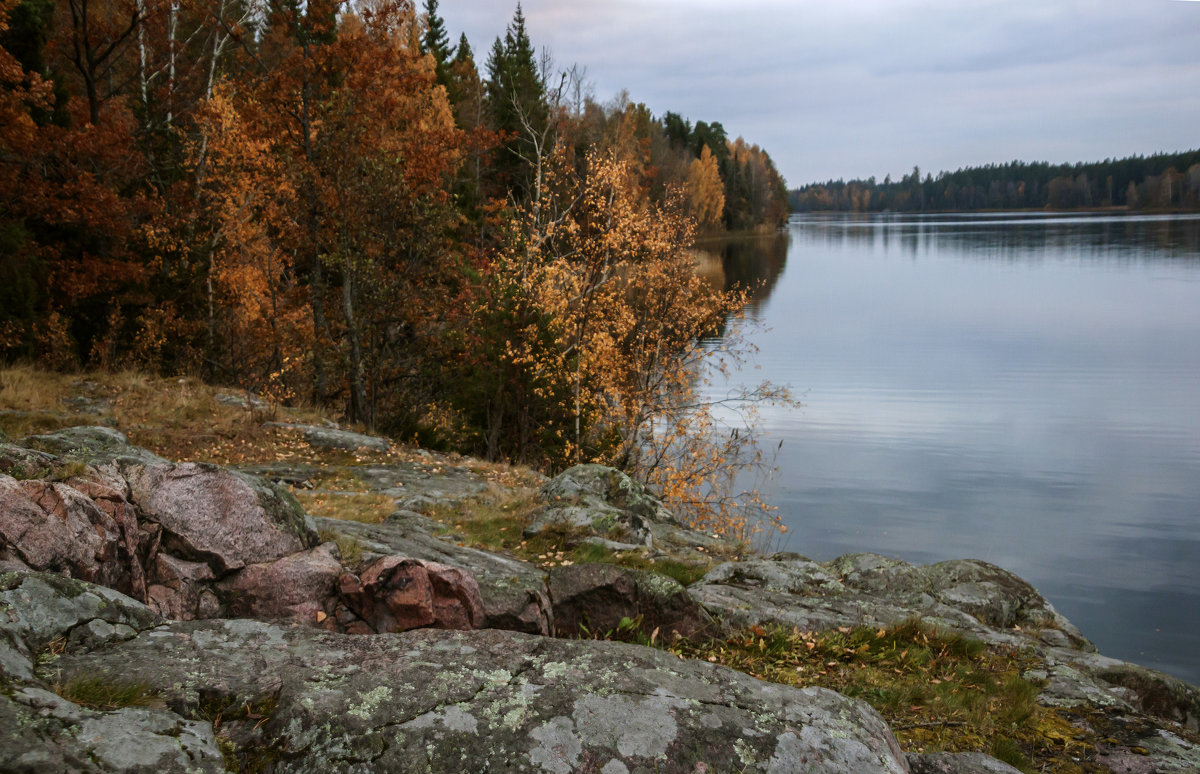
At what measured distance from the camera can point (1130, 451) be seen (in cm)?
2453

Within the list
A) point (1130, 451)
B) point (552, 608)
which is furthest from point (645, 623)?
point (1130, 451)

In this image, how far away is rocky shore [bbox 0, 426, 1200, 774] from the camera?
300 cm

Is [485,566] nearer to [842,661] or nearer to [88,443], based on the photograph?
[842,661]

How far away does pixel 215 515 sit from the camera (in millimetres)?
5328

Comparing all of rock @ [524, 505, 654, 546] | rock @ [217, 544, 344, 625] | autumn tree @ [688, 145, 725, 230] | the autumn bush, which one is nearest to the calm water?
the autumn bush

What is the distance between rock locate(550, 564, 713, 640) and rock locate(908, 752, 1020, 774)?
2.58 m

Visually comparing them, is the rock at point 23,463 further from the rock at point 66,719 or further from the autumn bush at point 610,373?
the autumn bush at point 610,373

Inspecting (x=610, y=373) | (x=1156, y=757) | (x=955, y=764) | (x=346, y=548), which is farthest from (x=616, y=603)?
(x=610, y=373)

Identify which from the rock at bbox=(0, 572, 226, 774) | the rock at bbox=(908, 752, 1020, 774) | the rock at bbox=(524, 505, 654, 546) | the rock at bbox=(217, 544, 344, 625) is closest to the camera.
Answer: the rock at bbox=(0, 572, 226, 774)

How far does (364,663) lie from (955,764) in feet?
9.81

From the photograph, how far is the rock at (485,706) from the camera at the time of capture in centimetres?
305

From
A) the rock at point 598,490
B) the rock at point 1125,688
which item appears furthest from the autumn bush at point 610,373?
the rock at point 1125,688

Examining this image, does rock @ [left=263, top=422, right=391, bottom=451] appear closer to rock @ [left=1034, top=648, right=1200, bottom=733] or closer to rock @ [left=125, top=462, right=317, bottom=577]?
rock @ [left=125, top=462, right=317, bottom=577]

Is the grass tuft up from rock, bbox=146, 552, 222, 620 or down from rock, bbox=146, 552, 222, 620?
down
